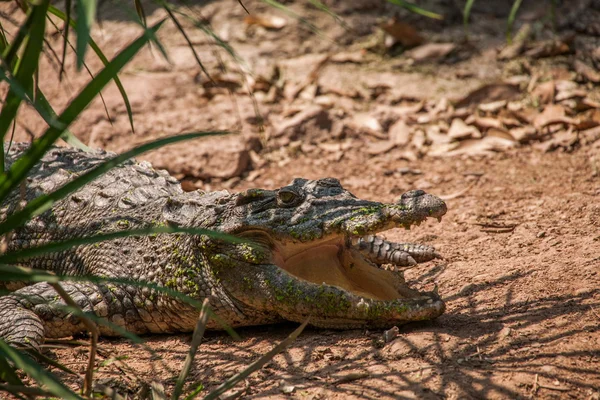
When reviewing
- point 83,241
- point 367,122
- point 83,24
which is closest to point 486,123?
point 367,122

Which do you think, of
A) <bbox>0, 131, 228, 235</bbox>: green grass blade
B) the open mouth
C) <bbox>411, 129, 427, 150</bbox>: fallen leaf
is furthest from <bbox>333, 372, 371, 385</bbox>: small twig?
<bbox>411, 129, 427, 150</bbox>: fallen leaf

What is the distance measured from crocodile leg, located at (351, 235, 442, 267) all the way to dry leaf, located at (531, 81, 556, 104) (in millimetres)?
2893

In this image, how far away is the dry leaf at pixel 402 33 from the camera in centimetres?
756

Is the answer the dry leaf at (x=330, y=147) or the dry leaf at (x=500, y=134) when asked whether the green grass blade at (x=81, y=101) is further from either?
the dry leaf at (x=500, y=134)

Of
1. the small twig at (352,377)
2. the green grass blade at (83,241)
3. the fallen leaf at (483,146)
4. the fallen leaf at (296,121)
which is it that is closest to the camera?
the green grass blade at (83,241)

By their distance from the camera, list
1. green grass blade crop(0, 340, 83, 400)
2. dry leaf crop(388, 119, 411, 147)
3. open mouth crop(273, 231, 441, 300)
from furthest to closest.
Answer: dry leaf crop(388, 119, 411, 147) < open mouth crop(273, 231, 441, 300) < green grass blade crop(0, 340, 83, 400)

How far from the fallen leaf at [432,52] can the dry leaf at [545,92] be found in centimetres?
122

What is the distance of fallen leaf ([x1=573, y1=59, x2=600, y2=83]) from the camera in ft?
21.6

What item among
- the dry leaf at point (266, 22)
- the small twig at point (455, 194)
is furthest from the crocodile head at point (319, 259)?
the dry leaf at point (266, 22)

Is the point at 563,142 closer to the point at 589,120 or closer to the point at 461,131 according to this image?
the point at 589,120

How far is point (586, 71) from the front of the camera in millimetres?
6676

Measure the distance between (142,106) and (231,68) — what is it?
1149 mm

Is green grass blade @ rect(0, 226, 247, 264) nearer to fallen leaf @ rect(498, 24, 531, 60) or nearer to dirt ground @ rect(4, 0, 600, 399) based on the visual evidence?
dirt ground @ rect(4, 0, 600, 399)

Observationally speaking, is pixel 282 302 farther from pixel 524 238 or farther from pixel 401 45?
pixel 401 45
